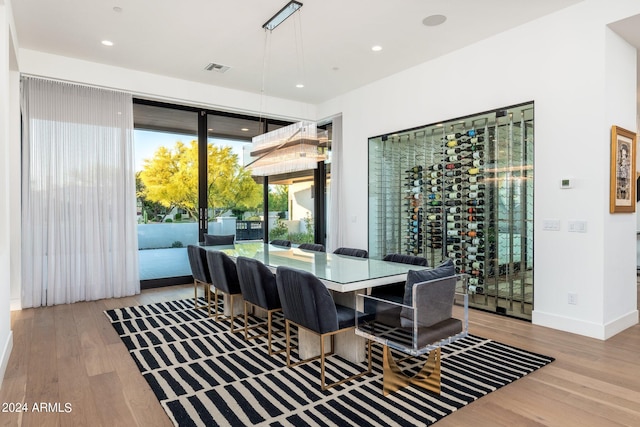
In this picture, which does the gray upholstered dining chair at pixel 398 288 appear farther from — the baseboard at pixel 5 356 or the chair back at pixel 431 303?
the baseboard at pixel 5 356

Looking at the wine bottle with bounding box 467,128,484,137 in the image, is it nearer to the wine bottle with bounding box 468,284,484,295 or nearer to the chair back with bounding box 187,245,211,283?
the wine bottle with bounding box 468,284,484,295

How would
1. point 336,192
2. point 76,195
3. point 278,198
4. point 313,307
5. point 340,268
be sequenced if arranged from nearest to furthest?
1. point 313,307
2. point 340,268
3. point 76,195
4. point 336,192
5. point 278,198

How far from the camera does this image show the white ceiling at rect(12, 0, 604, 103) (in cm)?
363

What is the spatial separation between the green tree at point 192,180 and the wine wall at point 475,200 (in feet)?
8.77

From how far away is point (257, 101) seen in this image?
21.3ft

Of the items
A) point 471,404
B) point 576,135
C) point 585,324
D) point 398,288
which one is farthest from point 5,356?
point 576,135

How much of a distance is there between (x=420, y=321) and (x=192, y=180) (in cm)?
489

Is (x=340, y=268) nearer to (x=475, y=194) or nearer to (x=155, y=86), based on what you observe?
(x=475, y=194)

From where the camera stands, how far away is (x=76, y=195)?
496cm

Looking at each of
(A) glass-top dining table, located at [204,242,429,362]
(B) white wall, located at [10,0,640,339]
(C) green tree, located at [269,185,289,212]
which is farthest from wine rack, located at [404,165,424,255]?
(C) green tree, located at [269,185,289,212]

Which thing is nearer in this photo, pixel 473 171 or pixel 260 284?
pixel 260 284

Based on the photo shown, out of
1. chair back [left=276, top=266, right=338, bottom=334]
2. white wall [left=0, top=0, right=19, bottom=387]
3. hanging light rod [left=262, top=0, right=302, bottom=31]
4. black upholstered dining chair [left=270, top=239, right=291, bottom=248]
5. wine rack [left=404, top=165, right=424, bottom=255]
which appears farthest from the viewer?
wine rack [left=404, top=165, right=424, bottom=255]

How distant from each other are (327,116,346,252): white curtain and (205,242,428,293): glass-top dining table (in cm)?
232

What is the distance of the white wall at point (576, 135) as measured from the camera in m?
3.47
